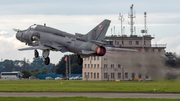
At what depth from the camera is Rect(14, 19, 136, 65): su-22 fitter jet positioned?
1555 inches

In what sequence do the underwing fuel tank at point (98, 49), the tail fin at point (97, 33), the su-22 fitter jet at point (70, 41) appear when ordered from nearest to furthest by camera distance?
1. the underwing fuel tank at point (98, 49)
2. the su-22 fitter jet at point (70, 41)
3. the tail fin at point (97, 33)

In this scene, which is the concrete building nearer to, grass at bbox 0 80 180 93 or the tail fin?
grass at bbox 0 80 180 93

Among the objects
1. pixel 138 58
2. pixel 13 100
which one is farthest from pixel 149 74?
pixel 13 100

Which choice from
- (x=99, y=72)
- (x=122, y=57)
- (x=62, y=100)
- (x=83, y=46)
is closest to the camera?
(x=83, y=46)

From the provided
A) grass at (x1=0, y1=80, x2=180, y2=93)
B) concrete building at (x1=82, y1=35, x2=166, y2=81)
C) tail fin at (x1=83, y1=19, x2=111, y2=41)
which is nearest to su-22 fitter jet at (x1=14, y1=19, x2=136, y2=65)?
tail fin at (x1=83, y1=19, x2=111, y2=41)

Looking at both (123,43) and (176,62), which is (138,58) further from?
(123,43)

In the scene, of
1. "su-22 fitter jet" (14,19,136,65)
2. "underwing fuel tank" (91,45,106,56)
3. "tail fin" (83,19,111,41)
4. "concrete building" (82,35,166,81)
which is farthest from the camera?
"concrete building" (82,35,166,81)

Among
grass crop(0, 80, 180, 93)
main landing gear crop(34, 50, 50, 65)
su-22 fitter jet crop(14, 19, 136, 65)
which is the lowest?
grass crop(0, 80, 180, 93)

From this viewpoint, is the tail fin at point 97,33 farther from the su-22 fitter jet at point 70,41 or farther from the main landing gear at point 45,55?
the main landing gear at point 45,55

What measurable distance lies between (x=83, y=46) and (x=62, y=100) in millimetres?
25890

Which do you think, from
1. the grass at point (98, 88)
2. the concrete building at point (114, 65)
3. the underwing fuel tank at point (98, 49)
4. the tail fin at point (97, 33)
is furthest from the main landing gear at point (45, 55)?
the concrete building at point (114, 65)

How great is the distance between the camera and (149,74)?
48.3 m

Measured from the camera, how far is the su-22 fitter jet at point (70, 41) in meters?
39.5

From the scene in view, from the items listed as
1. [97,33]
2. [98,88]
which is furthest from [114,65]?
[97,33]
